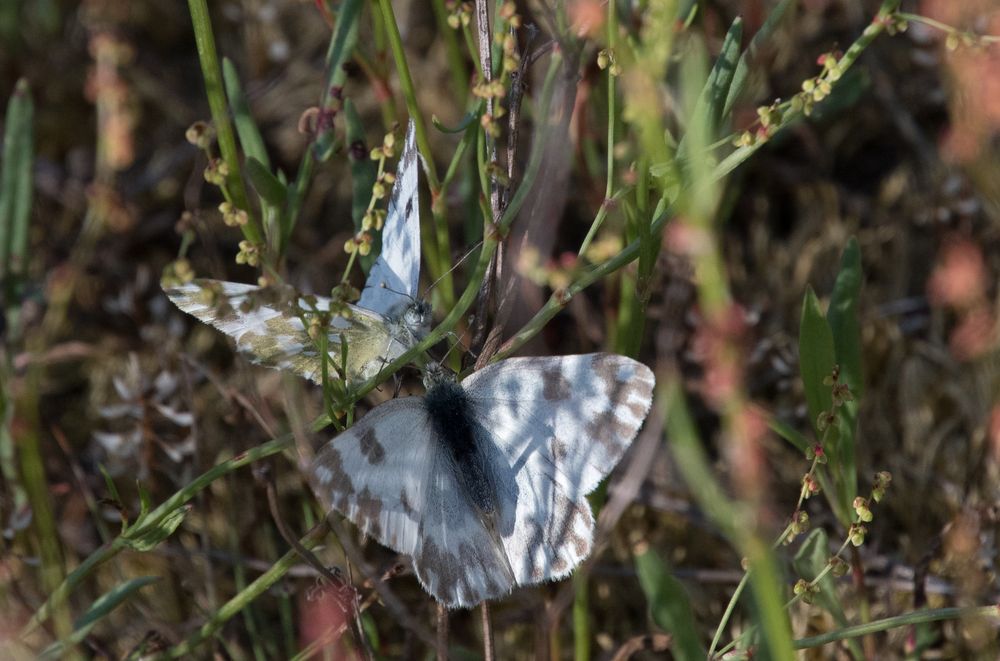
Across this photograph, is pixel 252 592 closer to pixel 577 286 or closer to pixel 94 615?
pixel 94 615

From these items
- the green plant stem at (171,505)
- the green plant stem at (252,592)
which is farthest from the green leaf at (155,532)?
the green plant stem at (252,592)

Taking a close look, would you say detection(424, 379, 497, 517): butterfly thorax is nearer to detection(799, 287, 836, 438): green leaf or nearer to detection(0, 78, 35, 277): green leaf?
detection(799, 287, 836, 438): green leaf

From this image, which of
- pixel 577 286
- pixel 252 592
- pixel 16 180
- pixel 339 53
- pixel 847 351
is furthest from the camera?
pixel 16 180

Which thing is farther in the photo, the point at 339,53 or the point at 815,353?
the point at 339,53

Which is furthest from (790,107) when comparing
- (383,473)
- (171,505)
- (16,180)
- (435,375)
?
(16,180)

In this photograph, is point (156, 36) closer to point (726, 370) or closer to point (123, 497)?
point (123, 497)

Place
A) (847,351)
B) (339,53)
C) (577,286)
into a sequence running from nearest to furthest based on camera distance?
(577,286)
(847,351)
(339,53)

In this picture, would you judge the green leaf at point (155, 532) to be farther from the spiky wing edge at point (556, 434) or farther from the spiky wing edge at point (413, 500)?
the spiky wing edge at point (556, 434)

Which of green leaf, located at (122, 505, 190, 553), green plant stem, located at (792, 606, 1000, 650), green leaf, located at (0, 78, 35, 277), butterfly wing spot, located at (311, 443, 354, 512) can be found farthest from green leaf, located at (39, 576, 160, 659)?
green plant stem, located at (792, 606, 1000, 650)
